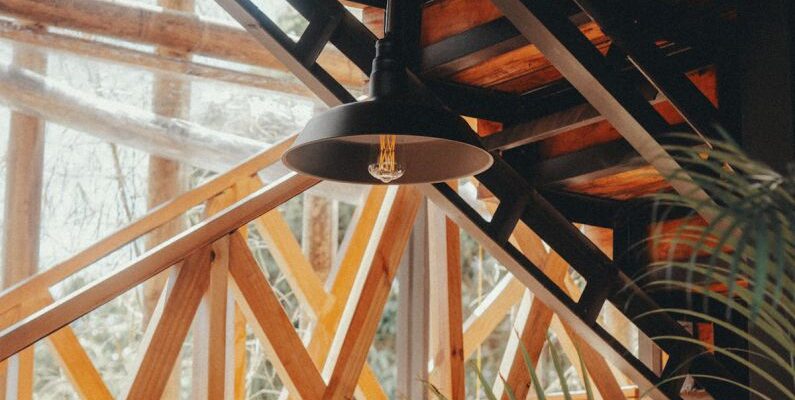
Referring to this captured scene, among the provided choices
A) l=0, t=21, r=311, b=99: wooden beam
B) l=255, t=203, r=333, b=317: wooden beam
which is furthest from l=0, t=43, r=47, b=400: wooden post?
l=255, t=203, r=333, b=317: wooden beam

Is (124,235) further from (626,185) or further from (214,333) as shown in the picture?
(626,185)

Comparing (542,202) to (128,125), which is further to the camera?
(128,125)

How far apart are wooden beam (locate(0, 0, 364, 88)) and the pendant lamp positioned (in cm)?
386

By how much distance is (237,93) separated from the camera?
9.95 metres

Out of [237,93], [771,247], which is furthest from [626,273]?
[237,93]

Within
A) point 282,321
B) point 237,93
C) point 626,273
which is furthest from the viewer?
point 237,93

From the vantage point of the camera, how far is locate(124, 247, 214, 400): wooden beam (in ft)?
9.77

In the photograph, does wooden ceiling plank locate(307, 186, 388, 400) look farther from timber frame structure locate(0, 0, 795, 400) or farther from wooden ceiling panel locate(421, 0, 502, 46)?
wooden ceiling panel locate(421, 0, 502, 46)

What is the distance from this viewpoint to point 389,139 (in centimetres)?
242

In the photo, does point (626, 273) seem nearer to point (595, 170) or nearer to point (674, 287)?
point (674, 287)

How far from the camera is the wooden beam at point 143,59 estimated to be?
6273 millimetres

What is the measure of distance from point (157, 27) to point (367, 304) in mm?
3190

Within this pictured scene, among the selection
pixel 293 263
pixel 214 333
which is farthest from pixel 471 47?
pixel 293 263

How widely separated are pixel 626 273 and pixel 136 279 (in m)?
1.81
